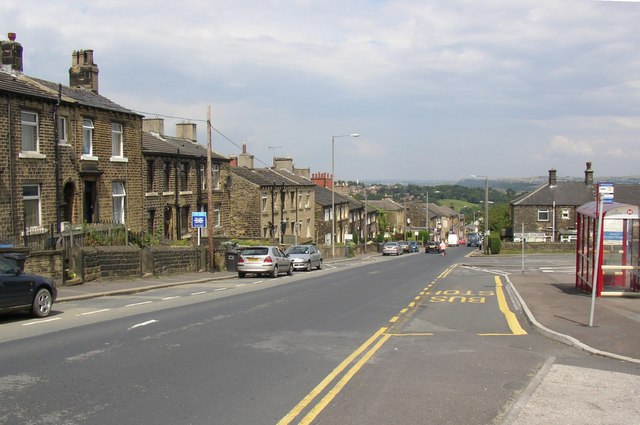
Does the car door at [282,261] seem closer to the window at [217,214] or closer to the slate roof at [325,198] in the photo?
the window at [217,214]

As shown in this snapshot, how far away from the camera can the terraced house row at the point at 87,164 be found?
77.1ft

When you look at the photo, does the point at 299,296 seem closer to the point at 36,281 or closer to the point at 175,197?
the point at 36,281

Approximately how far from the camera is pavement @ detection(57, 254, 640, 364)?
1071 centimetres

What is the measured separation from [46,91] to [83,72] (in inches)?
310

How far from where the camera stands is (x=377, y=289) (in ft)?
73.8

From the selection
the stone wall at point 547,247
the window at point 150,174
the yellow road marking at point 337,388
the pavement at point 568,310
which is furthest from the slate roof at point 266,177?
the yellow road marking at point 337,388

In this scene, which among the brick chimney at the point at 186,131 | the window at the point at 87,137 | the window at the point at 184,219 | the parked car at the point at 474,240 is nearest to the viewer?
the window at the point at 87,137

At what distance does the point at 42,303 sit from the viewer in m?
14.0

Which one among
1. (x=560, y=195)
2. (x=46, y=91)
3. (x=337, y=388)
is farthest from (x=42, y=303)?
(x=560, y=195)

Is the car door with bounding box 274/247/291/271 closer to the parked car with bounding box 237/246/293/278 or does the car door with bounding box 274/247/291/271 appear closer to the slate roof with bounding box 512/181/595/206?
the parked car with bounding box 237/246/293/278

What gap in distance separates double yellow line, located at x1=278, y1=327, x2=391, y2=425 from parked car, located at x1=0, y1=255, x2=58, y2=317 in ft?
24.3

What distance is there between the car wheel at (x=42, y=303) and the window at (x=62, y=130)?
13753 millimetres

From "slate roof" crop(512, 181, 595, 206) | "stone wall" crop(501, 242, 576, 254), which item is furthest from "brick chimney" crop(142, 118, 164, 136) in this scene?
"slate roof" crop(512, 181, 595, 206)

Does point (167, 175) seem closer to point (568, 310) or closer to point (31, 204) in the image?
point (31, 204)
